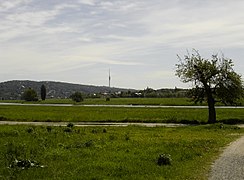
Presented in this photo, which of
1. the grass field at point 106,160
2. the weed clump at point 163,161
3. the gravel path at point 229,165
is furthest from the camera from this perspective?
the weed clump at point 163,161

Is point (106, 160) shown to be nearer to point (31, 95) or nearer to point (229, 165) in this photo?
point (229, 165)

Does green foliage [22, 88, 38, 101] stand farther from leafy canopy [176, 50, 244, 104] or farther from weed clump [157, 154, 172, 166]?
weed clump [157, 154, 172, 166]

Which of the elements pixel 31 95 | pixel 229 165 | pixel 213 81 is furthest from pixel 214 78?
pixel 31 95

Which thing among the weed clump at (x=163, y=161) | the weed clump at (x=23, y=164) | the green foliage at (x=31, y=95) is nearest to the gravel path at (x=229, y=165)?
the weed clump at (x=163, y=161)

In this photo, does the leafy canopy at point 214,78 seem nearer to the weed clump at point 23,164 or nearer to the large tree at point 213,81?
the large tree at point 213,81

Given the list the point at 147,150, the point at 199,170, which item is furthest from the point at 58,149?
the point at 199,170

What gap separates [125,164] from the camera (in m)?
18.3

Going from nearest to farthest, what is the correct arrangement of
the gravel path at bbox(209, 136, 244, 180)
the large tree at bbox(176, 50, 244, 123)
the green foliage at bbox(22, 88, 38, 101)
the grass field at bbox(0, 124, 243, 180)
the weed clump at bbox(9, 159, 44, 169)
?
the grass field at bbox(0, 124, 243, 180), the gravel path at bbox(209, 136, 244, 180), the weed clump at bbox(9, 159, 44, 169), the large tree at bbox(176, 50, 244, 123), the green foliage at bbox(22, 88, 38, 101)

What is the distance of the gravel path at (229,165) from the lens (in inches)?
639

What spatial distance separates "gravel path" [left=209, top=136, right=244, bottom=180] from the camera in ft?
53.3

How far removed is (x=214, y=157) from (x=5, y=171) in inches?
416

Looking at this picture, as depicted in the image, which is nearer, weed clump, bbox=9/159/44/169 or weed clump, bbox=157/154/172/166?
weed clump, bbox=9/159/44/169

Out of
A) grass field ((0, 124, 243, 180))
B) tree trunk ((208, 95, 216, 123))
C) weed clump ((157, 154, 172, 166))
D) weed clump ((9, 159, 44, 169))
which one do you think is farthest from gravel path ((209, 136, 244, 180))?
tree trunk ((208, 95, 216, 123))

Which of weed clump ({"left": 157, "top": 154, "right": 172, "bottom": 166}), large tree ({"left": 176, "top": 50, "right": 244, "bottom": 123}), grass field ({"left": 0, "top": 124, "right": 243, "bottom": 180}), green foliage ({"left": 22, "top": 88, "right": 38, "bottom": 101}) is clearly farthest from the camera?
green foliage ({"left": 22, "top": 88, "right": 38, "bottom": 101})
